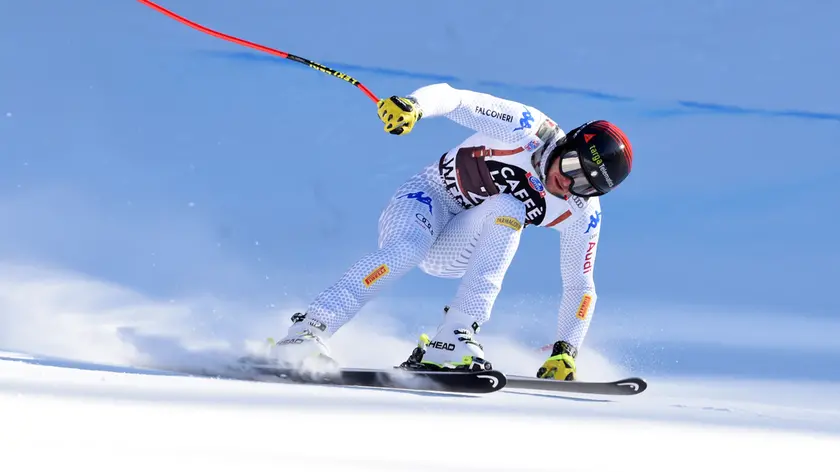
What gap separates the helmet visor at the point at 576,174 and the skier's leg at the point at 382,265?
808 mm

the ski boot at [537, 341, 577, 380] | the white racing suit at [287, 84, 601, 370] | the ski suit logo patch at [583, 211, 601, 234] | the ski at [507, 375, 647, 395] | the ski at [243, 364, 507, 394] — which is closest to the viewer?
the ski at [243, 364, 507, 394]

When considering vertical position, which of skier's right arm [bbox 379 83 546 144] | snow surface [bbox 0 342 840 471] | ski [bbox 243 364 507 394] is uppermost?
skier's right arm [bbox 379 83 546 144]

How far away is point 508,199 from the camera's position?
4871 mm

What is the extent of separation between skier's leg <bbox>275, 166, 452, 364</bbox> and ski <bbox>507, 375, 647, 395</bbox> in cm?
88

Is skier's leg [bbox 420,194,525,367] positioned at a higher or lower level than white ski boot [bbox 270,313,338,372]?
higher

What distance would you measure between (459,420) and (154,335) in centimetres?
221

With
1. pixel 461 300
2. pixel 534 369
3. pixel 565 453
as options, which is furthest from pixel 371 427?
pixel 534 369

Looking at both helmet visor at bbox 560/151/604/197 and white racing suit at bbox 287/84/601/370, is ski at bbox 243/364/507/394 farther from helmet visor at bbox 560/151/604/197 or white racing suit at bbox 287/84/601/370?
helmet visor at bbox 560/151/604/197

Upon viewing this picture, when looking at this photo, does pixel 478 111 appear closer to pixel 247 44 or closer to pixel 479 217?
pixel 479 217

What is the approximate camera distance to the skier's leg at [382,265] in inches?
165

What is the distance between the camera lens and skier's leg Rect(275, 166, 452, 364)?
4184 millimetres

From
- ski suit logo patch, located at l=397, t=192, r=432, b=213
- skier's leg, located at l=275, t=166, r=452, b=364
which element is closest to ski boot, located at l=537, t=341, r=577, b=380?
skier's leg, located at l=275, t=166, r=452, b=364

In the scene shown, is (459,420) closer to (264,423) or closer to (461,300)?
(264,423)

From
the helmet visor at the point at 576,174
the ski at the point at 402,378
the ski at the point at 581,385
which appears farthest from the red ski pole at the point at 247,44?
the ski at the point at 581,385
